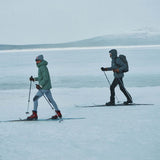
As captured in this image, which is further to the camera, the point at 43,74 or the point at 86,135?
the point at 43,74

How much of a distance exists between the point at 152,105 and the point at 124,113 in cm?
129

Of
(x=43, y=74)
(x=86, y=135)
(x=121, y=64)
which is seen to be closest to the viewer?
(x=86, y=135)

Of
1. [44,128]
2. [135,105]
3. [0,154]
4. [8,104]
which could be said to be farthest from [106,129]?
[8,104]

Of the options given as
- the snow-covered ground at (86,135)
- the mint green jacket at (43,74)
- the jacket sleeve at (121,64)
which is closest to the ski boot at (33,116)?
the snow-covered ground at (86,135)

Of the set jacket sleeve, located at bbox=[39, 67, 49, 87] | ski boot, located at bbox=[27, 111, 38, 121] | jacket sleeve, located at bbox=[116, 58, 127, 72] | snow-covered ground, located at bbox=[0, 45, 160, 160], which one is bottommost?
snow-covered ground, located at bbox=[0, 45, 160, 160]

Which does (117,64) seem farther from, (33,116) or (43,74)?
(33,116)

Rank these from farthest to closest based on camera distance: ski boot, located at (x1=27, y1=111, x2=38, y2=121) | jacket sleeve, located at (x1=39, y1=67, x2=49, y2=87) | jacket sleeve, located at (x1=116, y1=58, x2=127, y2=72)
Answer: jacket sleeve, located at (x1=116, y1=58, x2=127, y2=72) < ski boot, located at (x1=27, y1=111, x2=38, y2=121) < jacket sleeve, located at (x1=39, y1=67, x2=49, y2=87)

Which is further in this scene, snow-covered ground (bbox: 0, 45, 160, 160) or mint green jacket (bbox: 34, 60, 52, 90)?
mint green jacket (bbox: 34, 60, 52, 90)

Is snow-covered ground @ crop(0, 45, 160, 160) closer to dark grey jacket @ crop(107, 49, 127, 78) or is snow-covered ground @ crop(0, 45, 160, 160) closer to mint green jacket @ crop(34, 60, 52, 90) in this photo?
mint green jacket @ crop(34, 60, 52, 90)

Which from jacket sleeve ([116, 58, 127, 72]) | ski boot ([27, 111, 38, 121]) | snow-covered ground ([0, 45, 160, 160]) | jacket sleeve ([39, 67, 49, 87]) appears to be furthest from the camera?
jacket sleeve ([116, 58, 127, 72])

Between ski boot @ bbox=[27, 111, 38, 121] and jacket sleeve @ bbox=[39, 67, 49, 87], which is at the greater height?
jacket sleeve @ bbox=[39, 67, 49, 87]

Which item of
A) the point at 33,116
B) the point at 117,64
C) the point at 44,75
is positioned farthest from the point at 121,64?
the point at 33,116

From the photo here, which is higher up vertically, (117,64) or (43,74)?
(117,64)

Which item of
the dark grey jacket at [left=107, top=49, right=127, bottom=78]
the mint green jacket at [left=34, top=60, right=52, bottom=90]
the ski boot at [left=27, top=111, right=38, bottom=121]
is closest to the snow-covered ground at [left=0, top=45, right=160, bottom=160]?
the ski boot at [left=27, top=111, right=38, bottom=121]
